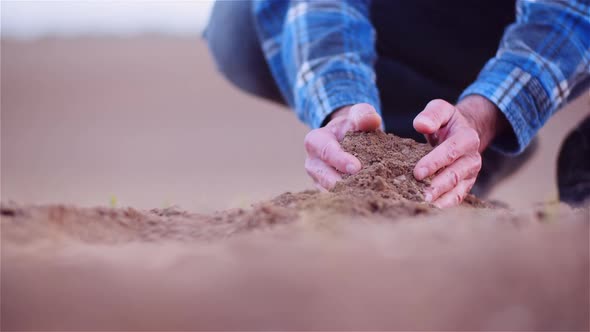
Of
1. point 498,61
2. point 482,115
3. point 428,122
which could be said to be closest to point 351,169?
point 428,122

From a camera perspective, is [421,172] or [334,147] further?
[334,147]

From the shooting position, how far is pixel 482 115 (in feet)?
5.64

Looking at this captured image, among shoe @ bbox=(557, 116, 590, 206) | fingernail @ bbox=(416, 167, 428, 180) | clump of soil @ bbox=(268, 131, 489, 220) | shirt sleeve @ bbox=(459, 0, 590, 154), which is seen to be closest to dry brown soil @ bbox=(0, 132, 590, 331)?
clump of soil @ bbox=(268, 131, 489, 220)

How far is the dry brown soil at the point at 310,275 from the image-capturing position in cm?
72

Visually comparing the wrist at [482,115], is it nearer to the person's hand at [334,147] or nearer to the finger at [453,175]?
the finger at [453,175]

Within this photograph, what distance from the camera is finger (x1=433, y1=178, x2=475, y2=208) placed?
1.46 meters

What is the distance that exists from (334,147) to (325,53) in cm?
64

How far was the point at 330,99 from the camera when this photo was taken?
1.91m

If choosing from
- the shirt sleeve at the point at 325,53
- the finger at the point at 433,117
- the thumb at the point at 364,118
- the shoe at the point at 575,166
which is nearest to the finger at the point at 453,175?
the finger at the point at 433,117

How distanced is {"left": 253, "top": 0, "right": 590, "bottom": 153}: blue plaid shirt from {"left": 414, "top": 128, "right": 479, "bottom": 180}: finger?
0.26 metres

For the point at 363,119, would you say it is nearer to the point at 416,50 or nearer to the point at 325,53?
the point at 325,53

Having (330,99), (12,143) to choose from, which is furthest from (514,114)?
(12,143)

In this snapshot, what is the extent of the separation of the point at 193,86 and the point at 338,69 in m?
8.79

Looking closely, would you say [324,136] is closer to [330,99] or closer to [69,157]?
[330,99]
